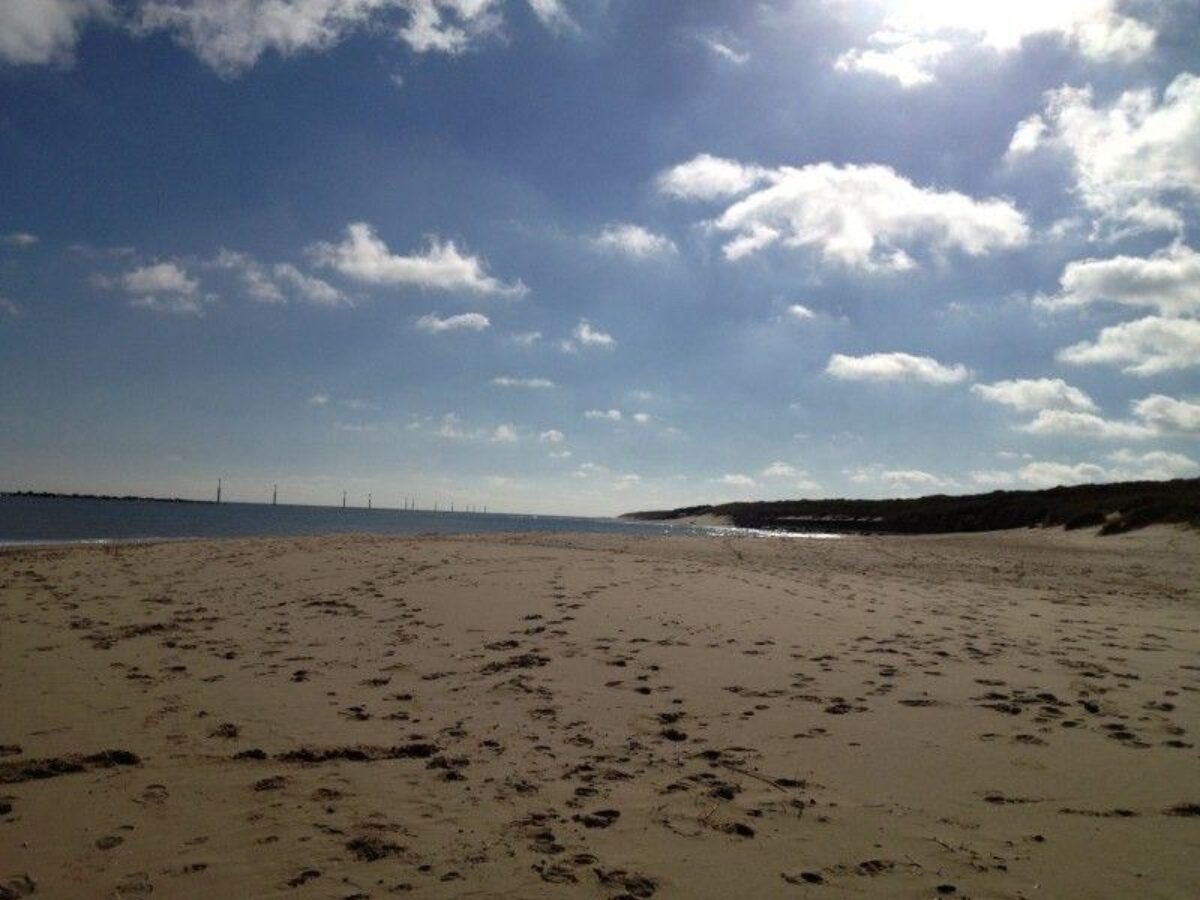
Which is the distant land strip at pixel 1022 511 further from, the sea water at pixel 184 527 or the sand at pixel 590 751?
the sand at pixel 590 751

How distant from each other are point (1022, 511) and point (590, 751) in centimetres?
5923

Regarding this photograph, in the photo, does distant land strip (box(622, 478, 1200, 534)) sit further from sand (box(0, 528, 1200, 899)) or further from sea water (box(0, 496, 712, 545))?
sand (box(0, 528, 1200, 899))

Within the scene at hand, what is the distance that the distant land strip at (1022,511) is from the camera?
3641 centimetres

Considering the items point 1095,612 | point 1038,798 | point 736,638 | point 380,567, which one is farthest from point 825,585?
point 1038,798

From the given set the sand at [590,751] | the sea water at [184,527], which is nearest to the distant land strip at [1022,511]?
the sea water at [184,527]

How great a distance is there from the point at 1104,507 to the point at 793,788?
4960 cm

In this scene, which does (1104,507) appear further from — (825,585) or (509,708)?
(509,708)

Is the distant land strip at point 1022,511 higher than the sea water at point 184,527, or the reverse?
the distant land strip at point 1022,511

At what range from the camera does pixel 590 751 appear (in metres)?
5.36

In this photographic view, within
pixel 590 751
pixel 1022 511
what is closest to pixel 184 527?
pixel 590 751

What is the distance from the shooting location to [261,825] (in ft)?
13.5

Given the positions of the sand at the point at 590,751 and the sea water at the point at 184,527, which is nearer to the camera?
the sand at the point at 590,751

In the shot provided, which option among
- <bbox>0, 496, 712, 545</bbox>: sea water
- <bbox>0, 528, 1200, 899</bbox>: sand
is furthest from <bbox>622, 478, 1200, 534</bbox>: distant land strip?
<bbox>0, 528, 1200, 899</bbox>: sand

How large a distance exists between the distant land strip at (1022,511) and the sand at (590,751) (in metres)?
31.9
